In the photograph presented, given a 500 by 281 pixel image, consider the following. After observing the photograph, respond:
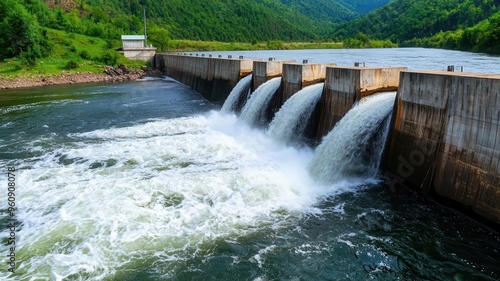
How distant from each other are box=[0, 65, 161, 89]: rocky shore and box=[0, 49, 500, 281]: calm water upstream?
3294 cm

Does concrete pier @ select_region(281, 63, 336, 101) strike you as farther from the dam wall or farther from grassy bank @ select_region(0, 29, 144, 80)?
grassy bank @ select_region(0, 29, 144, 80)

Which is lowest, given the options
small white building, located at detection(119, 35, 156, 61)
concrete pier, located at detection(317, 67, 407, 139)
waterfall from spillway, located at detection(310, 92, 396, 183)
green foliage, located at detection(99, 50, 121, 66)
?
waterfall from spillway, located at detection(310, 92, 396, 183)

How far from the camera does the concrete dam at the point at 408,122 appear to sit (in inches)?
352

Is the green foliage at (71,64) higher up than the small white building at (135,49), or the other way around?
the small white building at (135,49)

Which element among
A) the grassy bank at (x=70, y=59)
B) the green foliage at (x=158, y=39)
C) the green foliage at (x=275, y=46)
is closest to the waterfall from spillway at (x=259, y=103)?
the grassy bank at (x=70, y=59)

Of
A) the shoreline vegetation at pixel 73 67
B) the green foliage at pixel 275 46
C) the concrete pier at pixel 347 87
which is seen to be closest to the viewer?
the concrete pier at pixel 347 87

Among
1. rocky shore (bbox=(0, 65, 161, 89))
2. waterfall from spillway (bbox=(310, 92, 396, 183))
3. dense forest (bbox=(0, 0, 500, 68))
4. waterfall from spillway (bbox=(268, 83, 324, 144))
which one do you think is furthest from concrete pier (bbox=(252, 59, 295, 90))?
dense forest (bbox=(0, 0, 500, 68))

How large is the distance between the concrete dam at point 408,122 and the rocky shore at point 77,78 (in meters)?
36.8

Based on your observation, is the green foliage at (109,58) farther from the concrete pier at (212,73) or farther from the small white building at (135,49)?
the concrete pier at (212,73)

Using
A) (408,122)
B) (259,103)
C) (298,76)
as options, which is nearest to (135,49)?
(259,103)

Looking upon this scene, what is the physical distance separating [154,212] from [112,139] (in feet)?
31.8

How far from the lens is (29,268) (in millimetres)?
7965

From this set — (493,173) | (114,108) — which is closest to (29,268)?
(493,173)

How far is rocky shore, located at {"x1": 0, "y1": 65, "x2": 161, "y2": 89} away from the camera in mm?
44581
